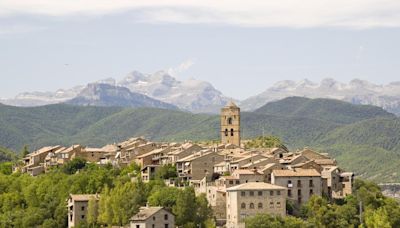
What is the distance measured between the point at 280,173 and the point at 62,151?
112ft

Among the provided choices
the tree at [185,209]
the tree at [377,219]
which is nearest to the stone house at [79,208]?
the tree at [185,209]

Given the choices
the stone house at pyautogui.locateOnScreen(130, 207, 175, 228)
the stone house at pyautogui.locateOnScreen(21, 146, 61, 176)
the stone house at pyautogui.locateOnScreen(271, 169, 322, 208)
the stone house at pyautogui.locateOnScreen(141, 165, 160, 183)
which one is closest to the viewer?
the stone house at pyautogui.locateOnScreen(130, 207, 175, 228)

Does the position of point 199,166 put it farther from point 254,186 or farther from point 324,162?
point 324,162

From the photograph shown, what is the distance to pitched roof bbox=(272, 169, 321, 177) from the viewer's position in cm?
8512

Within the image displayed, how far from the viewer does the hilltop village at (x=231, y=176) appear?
3169 inches

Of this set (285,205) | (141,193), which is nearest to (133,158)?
(141,193)

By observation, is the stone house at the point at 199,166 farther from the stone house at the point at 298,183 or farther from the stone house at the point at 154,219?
the stone house at the point at 154,219

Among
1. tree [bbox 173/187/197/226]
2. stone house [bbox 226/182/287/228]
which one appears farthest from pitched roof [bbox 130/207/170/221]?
stone house [bbox 226/182/287/228]

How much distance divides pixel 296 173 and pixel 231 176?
546cm

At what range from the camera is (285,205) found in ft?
269

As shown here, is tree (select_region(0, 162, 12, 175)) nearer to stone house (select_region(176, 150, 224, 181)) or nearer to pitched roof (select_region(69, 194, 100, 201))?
pitched roof (select_region(69, 194, 100, 201))

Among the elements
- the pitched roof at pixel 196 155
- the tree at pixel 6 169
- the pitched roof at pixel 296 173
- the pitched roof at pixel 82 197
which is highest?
the pitched roof at pixel 196 155

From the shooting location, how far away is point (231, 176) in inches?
3393

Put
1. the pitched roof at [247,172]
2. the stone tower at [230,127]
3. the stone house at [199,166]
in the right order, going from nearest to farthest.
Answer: the pitched roof at [247,172]
the stone house at [199,166]
the stone tower at [230,127]
